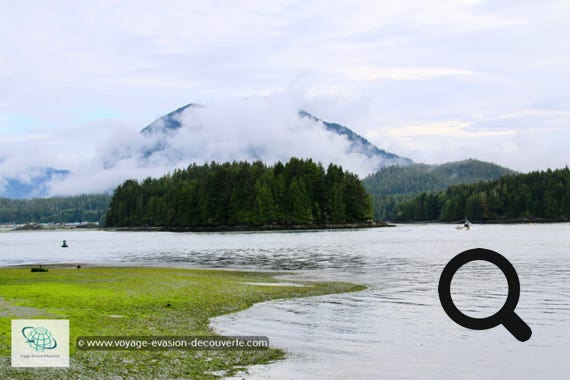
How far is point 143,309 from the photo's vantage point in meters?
36.0

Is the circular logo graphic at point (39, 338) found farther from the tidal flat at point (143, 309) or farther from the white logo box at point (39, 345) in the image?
the tidal flat at point (143, 309)

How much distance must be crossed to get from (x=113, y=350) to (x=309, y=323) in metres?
12.0

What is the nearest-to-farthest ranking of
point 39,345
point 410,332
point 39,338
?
point 39,345
point 39,338
point 410,332

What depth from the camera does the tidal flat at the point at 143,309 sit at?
22094mm

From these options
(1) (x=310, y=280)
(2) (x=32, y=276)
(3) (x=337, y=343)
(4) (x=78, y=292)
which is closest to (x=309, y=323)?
(3) (x=337, y=343)

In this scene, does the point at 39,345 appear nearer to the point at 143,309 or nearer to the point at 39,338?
the point at 39,338

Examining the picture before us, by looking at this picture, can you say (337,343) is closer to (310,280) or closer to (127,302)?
(127,302)

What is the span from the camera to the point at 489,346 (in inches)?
1081

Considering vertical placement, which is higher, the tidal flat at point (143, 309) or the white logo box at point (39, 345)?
the white logo box at point (39, 345)

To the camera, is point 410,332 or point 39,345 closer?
point 39,345

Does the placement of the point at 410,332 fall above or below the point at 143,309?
below

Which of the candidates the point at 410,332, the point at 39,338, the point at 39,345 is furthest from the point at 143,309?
the point at 410,332

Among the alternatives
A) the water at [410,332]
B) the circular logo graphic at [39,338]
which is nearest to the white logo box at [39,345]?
the circular logo graphic at [39,338]

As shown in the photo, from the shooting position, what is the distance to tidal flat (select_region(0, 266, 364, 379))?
2209cm
